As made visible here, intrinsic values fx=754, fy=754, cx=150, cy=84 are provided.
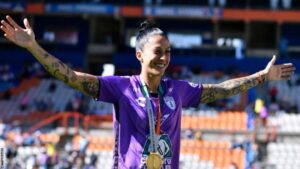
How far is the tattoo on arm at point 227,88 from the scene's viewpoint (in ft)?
15.2

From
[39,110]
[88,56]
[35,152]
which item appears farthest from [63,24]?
[35,152]

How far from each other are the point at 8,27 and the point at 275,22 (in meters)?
29.4

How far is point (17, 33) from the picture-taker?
3.95m

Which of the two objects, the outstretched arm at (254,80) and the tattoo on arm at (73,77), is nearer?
the tattoo on arm at (73,77)

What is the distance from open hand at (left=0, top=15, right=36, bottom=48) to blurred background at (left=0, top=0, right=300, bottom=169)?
14.2 metres

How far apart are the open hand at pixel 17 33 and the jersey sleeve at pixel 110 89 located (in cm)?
51

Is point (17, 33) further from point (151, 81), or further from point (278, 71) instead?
point (278, 71)

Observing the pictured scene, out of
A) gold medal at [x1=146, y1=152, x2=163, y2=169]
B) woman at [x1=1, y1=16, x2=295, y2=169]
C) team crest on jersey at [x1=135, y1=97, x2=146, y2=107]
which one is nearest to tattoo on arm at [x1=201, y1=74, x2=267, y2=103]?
woman at [x1=1, y1=16, x2=295, y2=169]

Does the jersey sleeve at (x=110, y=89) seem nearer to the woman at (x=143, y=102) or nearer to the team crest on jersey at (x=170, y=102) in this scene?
the woman at (x=143, y=102)

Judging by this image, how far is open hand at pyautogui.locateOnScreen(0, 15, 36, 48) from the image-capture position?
3.93m

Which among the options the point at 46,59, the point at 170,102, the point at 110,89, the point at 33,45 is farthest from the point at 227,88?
the point at 33,45

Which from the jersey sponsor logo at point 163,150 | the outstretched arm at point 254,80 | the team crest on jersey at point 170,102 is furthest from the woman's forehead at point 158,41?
the outstretched arm at point 254,80

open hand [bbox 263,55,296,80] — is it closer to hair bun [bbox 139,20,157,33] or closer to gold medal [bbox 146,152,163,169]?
hair bun [bbox 139,20,157,33]

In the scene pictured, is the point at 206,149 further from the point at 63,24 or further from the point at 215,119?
the point at 63,24
